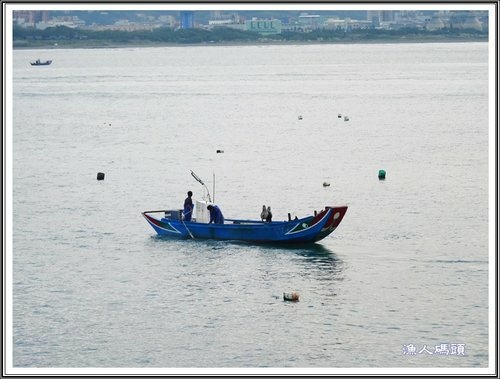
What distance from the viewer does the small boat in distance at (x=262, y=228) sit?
43875 millimetres

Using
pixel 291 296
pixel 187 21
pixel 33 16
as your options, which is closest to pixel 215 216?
pixel 291 296

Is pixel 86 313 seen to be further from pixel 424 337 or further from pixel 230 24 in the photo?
pixel 230 24

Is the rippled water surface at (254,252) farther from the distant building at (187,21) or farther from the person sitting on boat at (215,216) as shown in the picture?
the distant building at (187,21)

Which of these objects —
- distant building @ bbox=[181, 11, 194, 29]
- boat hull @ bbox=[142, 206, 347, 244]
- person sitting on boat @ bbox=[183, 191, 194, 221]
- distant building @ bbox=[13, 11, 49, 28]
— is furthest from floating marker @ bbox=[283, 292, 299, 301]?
distant building @ bbox=[181, 11, 194, 29]

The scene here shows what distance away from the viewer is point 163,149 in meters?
83.8

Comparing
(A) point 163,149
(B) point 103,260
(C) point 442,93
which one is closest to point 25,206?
(B) point 103,260

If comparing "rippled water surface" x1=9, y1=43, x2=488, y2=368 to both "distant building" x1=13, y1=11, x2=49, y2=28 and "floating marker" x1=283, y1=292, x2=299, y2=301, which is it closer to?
"floating marker" x1=283, y1=292, x2=299, y2=301

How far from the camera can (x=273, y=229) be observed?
44.3 meters

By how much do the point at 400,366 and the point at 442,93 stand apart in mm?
109197

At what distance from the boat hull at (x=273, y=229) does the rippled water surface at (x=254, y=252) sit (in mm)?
492

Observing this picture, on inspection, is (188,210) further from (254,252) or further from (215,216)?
(254,252)

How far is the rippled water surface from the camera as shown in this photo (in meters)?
32.1

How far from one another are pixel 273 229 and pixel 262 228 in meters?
0.43

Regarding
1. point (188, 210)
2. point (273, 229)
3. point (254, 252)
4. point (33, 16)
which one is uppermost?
point (33, 16)
